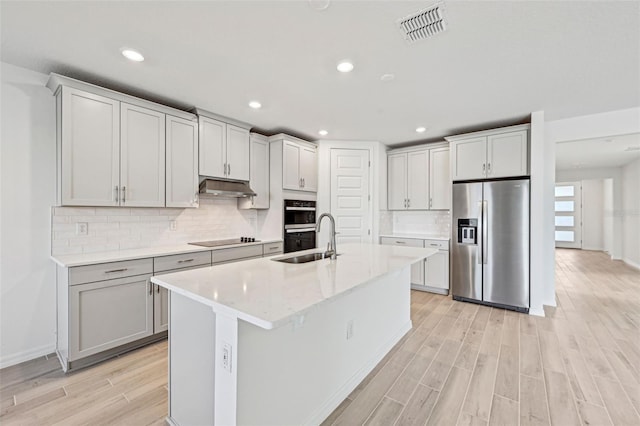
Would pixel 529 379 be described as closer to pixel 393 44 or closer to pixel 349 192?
pixel 393 44

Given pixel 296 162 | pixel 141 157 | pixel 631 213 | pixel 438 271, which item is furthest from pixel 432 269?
pixel 631 213

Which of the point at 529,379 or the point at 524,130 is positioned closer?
the point at 529,379

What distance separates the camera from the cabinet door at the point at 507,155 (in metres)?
3.57

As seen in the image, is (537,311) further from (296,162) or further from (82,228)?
(82,228)

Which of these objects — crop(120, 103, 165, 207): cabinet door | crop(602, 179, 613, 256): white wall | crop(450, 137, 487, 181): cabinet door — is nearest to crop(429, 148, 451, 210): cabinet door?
crop(450, 137, 487, 181): cabinet door

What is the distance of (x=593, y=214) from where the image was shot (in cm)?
884

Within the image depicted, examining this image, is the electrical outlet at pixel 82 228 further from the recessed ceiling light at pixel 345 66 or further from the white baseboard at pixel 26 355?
the recessed ceiling light at pixel 345 66

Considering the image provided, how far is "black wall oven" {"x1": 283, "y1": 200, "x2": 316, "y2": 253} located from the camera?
409 cm

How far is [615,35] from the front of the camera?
1886mm

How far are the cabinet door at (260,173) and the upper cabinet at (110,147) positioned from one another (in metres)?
1.04

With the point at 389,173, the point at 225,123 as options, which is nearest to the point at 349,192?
the point at 389,173

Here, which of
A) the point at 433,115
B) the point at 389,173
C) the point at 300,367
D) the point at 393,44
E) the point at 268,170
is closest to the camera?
the point at 300,367

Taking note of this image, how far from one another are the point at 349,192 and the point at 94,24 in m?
3.59

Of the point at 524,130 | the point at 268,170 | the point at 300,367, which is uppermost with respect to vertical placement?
the point at 524,130
